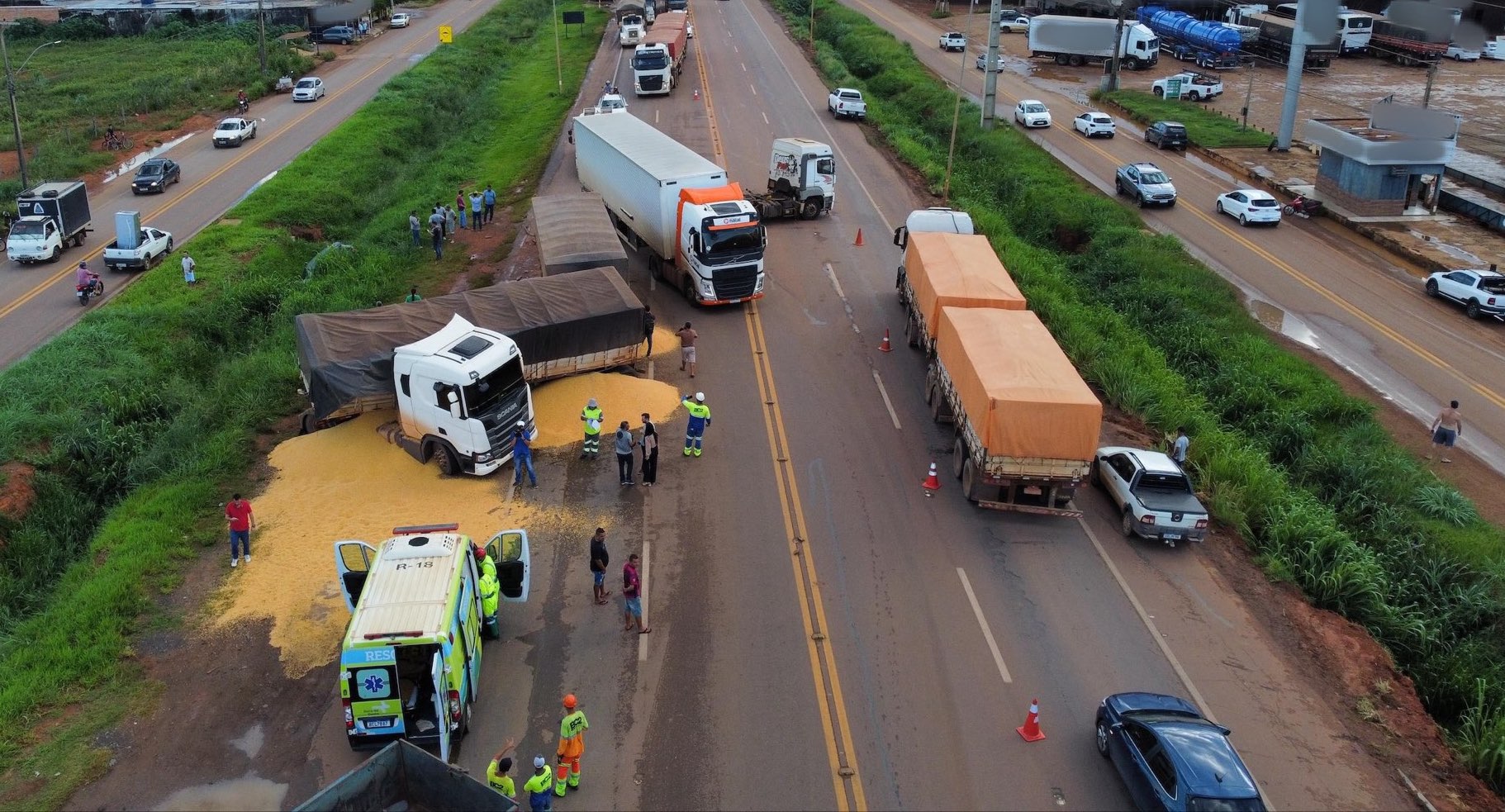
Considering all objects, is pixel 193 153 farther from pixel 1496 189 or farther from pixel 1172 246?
pixel 1496 189

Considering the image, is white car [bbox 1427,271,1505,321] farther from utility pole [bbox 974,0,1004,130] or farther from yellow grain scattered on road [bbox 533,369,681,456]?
yellow grain scattered on road [bbox 533,369,681,456]

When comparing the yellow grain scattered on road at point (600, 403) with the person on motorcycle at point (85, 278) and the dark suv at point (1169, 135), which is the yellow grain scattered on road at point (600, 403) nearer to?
the person on motorcycle at point (85, 278)

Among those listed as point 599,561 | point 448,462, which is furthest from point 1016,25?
point 599,561

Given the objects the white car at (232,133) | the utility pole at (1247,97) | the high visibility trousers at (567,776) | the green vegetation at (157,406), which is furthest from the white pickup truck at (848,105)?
the high visibility trousers at (567,776)

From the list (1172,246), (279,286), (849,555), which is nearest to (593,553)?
(849,555)

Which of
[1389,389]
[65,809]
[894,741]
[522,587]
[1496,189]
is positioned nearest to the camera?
[65,809]

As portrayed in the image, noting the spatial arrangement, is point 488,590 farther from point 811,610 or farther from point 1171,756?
point 1171,756
